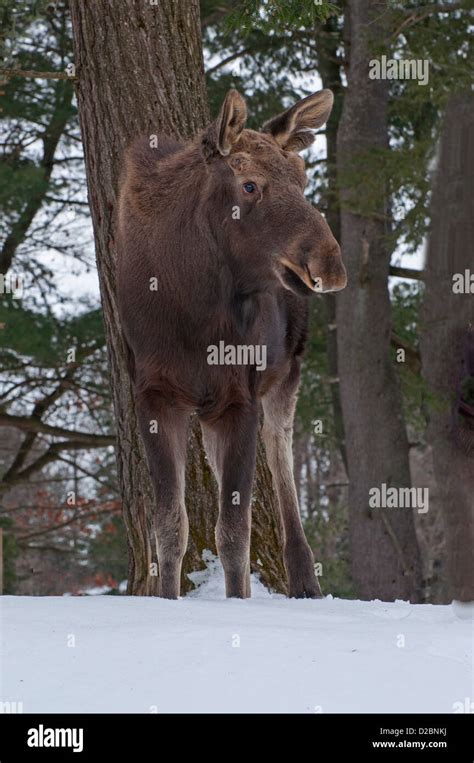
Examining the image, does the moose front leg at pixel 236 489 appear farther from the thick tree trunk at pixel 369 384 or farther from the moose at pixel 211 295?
the thick tree trunk at pixel 369 384

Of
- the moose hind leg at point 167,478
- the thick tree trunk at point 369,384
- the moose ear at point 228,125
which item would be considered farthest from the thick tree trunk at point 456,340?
the thick tree trunk at point 369,384

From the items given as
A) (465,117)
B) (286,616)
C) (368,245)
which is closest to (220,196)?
(465,117)

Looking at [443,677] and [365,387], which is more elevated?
[365,387]

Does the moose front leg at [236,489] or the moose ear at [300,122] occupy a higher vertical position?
the moose ear at [300,122]

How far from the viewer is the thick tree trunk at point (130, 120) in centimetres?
704

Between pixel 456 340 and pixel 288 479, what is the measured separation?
2.10 metres

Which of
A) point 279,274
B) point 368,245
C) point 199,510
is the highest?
point 368,245

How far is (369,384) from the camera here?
1557 cm

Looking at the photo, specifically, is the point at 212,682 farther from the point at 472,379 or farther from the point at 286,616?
the point at 472,379

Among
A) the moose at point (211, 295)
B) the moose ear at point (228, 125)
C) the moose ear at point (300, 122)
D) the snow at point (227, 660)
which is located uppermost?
the moose ear at point (300, 122)

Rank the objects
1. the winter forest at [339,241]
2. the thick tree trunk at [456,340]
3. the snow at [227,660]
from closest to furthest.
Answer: the snow at [227,660] → the thick tree trunk at [456,340] → the winter forest at [339,241]

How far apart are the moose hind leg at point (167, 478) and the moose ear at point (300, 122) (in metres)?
1.48

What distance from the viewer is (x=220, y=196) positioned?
5.32 m
